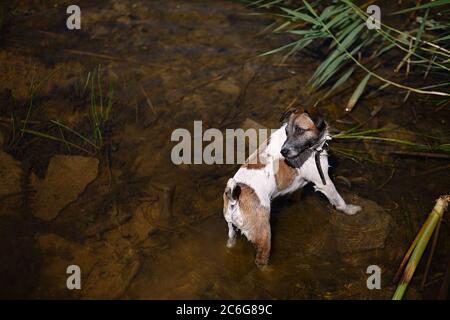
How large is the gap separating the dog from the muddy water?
0.56 metres

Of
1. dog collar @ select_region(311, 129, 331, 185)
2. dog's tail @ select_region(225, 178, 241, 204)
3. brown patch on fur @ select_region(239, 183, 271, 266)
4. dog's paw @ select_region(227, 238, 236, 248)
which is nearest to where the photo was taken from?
dog's tail @ select_region(225, 178, 241, 204)

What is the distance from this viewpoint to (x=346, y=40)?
5.78m

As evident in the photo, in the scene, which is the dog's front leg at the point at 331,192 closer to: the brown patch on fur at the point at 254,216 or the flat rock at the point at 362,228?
the flat rock at the point at 362,228

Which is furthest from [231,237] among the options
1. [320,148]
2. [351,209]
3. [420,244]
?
[420,244]

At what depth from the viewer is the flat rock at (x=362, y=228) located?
184 inches

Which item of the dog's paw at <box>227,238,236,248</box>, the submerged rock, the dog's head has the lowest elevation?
the submerged rock

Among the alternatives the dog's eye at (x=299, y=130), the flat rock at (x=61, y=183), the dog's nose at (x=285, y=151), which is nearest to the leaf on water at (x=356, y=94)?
the dog's eye at (x=299, y=130)

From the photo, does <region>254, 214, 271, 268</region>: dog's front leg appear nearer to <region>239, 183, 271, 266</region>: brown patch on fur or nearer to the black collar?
<region>239, 183, 271, 266</region>: brown patch on fur

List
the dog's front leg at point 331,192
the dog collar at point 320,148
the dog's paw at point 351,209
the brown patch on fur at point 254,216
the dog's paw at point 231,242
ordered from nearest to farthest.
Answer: the brown patch on fur at point 254,216, the dog collar at point 320,148, the dog's front leg at point 331,192, the dog's paw at point 231,242, the dog's paw at point 351,209

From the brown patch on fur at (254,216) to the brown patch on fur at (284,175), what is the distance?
→ 0.33m

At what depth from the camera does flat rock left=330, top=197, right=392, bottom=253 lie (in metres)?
4.68

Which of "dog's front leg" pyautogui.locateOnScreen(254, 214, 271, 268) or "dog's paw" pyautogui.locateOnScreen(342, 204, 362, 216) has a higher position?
"dog's paw" pyautogui.locateOnScreen(342, 204, 362, 216)

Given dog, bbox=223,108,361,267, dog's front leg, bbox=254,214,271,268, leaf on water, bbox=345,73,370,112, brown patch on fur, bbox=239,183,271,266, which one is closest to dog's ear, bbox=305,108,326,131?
dog, bbox=223,108,361,267

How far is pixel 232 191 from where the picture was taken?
379 centimetres
